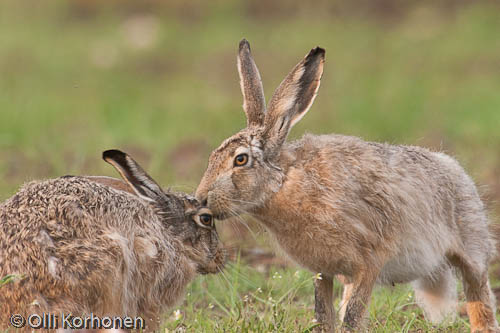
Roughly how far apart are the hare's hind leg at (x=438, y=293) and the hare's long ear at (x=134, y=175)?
1745 mm

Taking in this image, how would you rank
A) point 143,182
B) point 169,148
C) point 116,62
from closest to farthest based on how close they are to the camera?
point 143,182, point 169,148, point 116,62

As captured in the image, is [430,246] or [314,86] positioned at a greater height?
[314,86]

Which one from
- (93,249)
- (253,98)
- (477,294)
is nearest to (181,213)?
(253,98)

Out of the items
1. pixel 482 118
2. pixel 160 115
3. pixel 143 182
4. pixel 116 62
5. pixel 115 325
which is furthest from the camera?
pixel 116 62

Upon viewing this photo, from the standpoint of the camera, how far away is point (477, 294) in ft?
19.2

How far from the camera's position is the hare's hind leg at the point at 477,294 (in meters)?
5.78

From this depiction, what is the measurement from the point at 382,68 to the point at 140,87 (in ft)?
11.4

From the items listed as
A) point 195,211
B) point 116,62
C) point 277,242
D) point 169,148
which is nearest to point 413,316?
point 277,242

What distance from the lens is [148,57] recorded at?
1570 centimetres

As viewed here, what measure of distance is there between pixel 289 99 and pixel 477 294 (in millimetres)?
1637

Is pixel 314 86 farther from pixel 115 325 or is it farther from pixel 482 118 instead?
pixel 482 118

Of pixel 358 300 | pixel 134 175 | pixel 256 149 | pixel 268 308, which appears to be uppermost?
pixel 256 149

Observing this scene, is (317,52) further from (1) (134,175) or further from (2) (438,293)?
(2) (438,293)
